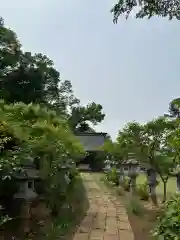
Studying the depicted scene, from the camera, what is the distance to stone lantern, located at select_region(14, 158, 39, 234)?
6359 mm

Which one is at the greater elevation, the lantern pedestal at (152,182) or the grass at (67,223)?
the lantern pedestal at (152,182)

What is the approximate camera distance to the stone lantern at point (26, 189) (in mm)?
6359

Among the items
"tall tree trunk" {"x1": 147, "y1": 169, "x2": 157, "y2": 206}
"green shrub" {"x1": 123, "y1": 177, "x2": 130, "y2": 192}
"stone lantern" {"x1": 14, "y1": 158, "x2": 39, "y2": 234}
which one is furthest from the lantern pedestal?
"stone lantern" {"x1": 14, "y1": 158, "x2": 39, "y2": 234}

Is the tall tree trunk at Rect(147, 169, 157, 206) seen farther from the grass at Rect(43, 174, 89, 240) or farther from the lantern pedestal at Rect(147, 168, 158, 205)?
the grass at Rect(43, 174, 89, 240)

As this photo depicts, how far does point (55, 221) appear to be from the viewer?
6.67 metres

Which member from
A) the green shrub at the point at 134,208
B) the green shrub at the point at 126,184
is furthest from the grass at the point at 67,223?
the green shrub at the point at 126,184

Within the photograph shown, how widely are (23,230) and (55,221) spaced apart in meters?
1.17

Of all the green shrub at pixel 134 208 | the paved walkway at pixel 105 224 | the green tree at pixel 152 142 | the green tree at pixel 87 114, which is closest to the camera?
the paved walkway at pixel 105 224

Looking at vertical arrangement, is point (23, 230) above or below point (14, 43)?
below

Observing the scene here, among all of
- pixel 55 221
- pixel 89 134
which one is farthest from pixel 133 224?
pixel 89 134

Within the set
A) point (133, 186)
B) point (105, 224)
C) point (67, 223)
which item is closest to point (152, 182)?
point (133, 186)

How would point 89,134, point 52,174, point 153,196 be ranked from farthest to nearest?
point 89,134, point 153,196, point 52,174

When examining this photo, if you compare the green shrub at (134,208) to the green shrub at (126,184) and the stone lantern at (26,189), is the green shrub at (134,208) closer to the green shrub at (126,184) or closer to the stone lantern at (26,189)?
the stone lantern at (26,189)

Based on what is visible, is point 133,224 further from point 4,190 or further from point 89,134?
point 89,134
